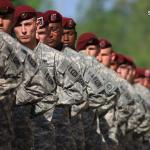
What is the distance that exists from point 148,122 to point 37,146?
26.0 ft

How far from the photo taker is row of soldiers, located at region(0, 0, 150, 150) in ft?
41.3

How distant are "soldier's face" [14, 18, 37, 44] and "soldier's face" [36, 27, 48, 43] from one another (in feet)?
2.16

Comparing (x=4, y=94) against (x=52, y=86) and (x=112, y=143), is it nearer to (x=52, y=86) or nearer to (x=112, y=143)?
(x=52, y=86)

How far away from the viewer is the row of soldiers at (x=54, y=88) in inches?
496

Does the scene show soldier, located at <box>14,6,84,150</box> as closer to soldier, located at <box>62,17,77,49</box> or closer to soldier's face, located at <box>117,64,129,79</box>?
soldier, located at <box>62,17,77,49</box>

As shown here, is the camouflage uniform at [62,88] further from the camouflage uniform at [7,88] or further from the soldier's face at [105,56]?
the soldier's face at [105,56]

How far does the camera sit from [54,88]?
47.1 feet

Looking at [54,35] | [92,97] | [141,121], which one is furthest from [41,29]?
[141,121]

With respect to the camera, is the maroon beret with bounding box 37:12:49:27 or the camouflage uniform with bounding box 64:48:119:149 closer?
the maroon beret with bounding box 37:12:49:27

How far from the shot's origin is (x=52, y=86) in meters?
14.3

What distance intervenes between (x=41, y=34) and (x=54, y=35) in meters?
0.34

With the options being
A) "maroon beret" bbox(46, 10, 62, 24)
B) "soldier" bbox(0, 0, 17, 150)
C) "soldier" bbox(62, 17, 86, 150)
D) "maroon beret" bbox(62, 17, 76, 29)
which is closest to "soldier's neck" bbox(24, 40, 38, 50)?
"maroon beret" bbox(46, 10, 62, 24)

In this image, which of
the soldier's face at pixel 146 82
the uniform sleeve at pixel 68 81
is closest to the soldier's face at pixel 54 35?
the uniform sleeve at pixel 68 81


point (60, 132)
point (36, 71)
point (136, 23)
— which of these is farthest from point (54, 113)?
point (136, 23)
